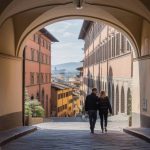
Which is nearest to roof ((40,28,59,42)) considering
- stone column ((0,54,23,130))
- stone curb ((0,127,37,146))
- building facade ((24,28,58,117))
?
building facade ((24,28,58,117))

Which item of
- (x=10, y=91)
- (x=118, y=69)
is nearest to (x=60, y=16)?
(x=10, y=91)

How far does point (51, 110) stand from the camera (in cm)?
6800

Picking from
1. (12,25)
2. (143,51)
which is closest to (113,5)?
(143,51)

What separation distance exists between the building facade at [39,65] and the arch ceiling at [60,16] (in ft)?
74.4

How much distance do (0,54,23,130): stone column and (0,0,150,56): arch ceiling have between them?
475mm

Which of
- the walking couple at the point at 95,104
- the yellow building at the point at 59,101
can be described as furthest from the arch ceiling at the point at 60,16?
the yellow building at the point at 59,101

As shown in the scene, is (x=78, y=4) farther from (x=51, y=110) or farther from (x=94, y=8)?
(x=51, y=110)

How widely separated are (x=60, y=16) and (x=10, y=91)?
446cm

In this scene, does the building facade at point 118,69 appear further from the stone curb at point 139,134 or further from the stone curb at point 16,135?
the stone curb at point 16,135

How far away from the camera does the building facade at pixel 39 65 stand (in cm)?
4600

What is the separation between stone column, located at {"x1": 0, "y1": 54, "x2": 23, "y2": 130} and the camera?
1742 cm

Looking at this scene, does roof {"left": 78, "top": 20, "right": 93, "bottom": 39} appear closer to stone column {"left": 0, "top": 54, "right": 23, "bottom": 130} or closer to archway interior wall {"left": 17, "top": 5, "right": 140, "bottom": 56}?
archway interior wall {"left": 17, "top": 5, "right": 140, "bottom": 56}

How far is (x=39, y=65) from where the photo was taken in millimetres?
54906

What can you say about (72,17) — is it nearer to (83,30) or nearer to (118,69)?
(118,69)
